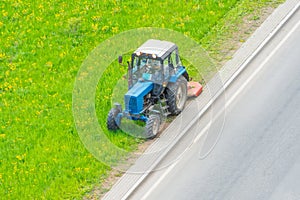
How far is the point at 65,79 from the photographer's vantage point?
89.6 ft

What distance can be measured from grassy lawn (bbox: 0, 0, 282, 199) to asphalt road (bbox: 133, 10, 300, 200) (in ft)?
6.79

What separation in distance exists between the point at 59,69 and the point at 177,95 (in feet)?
18.7

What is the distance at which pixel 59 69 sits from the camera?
28.0 meters

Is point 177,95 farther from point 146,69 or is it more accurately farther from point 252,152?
point 252,152

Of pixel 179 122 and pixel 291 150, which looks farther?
pixel 179 122

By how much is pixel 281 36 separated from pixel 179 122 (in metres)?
7.43

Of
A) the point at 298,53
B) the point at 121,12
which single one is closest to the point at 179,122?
the point at 298,53

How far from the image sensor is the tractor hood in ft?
76.9

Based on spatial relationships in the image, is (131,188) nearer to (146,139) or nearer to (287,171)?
(146,139)

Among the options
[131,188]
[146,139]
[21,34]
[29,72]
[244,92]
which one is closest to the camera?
[131,188]

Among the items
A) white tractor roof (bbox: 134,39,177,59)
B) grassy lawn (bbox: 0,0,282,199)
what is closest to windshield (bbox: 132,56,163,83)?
white tractor roof (bbox: 134,39,177,59)

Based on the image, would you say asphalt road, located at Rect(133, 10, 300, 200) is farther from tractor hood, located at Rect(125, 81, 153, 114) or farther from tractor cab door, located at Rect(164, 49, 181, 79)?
tractor cab door, located at Rect(164, 49, 181, 79)

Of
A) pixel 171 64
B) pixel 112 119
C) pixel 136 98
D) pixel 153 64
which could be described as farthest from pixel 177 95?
pixel 112 119

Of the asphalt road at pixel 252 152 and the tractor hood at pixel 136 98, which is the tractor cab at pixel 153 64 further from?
the asphalt road at pixel 252 152
